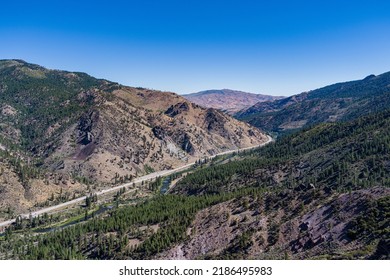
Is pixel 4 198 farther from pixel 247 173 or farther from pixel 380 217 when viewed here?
pixel 380 217

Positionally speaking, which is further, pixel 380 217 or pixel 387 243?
pixel 380 217

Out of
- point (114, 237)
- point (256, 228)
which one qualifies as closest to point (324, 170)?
point (256, 228)

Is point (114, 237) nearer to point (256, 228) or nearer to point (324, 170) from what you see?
point (256, 228)

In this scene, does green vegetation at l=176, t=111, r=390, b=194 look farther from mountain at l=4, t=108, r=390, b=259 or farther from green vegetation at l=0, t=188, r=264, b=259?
green vegetation at l=0, t=188, r=264, b=259

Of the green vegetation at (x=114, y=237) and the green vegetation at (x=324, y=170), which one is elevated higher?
the green vegetation at (x=324, y=170)

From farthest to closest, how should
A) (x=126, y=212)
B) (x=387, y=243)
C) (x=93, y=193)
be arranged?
1. (x=93, y=193)
2. (x=126, y=212)
3. (x=387, y=243)

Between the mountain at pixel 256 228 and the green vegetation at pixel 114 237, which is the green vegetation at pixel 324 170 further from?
the green vegetation at pixel 114 237

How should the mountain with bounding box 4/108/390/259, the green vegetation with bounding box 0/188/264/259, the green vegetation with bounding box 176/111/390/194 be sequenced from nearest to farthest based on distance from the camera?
the mountain with bounding box 4/108/390/259 < the green vegetation with bounding box 0/188/264/259 < the green vegetation with bounding box 176/111/390/194

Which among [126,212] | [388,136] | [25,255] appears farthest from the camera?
[388,136]

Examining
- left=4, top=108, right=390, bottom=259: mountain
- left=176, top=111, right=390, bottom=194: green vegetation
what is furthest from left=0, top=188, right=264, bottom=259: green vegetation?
left=176, top=111, right=390, bottom=194: green vegetation

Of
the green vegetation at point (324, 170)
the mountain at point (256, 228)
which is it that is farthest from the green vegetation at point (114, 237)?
the green vegetation at point (324, 170)
